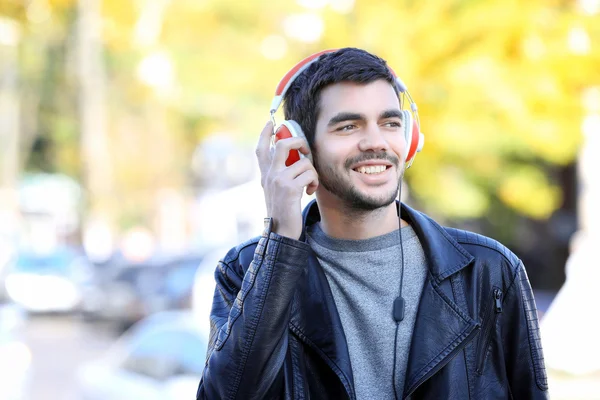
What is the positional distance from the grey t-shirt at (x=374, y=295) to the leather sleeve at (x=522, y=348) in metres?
0.23

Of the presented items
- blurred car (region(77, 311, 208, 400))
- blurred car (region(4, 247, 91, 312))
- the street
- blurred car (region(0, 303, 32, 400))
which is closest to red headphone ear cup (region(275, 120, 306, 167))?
blurred car (region(77, 311, 208, 400))

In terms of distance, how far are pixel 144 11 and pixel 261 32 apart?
5442 millimetres

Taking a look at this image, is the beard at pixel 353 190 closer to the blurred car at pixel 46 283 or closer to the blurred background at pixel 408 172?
the blurred background at pixel 408 172

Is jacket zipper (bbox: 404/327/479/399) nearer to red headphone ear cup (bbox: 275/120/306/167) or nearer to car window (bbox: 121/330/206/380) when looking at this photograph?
red headphone ear cup (bbox: 275/120/306/167)

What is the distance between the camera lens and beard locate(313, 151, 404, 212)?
2543 millimetres

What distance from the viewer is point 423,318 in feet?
8.07

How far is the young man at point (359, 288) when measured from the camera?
2406 millimetres

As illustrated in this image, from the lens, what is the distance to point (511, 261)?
8.34ft

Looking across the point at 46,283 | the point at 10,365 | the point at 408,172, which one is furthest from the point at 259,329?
the point at 46,283

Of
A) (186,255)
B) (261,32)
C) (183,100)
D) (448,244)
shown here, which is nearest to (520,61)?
(261,32)

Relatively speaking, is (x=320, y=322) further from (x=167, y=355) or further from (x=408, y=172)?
(x=408, y=172)

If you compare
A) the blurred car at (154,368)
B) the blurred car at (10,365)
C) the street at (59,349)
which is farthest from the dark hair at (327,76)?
the street at (59,349)

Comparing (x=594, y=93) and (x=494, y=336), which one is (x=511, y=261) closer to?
(x=494, y=336)

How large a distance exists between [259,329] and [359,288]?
0.32 metres
